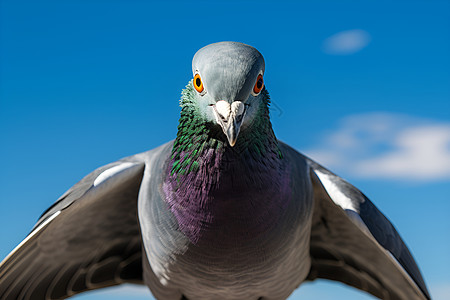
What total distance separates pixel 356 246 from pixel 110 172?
3337mm

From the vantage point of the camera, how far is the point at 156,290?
6.43 m

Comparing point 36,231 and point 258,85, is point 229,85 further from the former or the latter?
point 36,231

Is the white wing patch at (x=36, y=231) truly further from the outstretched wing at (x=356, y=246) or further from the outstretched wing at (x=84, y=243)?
the outstretched wing at (x=356, y=246)

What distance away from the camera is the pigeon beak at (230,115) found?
13.9 feet

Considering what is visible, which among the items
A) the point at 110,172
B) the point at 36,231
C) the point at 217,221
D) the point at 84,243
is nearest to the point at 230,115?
the point at 217,221

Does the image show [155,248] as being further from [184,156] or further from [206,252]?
[184,156]

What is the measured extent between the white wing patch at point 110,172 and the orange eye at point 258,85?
7.07 ft

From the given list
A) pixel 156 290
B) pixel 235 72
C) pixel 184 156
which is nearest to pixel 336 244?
pixel 156 290

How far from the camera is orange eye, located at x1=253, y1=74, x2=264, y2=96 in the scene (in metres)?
4.75

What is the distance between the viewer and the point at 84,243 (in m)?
6.83

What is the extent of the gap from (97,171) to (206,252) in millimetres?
1876

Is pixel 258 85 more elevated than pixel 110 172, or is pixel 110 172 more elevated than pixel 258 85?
pixel 258 85

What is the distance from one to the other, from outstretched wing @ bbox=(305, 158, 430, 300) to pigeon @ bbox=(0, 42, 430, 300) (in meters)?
0.02

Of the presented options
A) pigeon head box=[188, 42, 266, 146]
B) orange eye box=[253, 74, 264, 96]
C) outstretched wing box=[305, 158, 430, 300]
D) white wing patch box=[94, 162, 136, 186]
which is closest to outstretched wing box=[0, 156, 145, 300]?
white wing patch box=[94, 162, 136, 186]
